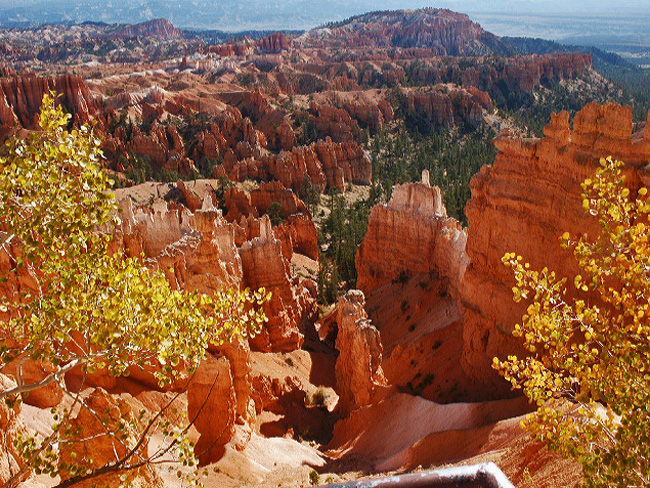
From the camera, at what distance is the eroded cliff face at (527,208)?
47.3ft

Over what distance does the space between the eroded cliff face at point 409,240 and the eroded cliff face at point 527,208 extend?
271 inches

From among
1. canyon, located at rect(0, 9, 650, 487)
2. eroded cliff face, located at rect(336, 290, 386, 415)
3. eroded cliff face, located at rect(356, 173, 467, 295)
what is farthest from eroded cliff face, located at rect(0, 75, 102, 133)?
eroded cliff face, located at rect(336, 290, 386, 415)

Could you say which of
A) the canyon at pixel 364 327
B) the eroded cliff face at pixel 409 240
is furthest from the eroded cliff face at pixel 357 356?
the eroded cliff face at pixel 409 240

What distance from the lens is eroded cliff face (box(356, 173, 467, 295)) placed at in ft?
89.9

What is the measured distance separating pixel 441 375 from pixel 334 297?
14.4 m

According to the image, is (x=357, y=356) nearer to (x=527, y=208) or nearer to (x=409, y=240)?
(x=527, y=208)

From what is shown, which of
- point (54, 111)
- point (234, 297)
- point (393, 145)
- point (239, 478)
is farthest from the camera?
point (393, 145)

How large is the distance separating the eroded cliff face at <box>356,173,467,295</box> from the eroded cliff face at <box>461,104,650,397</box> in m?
6.88

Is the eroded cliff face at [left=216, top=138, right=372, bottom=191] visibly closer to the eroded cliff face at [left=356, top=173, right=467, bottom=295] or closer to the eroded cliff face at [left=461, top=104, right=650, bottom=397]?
the eroded cliff face at [left=356, top=173, right=467, bottom=295]

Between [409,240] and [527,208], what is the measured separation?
13.2 m

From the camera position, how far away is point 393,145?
84.9m

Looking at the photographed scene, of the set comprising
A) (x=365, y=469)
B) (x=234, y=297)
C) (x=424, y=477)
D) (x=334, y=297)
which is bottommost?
(x=334, y=297)

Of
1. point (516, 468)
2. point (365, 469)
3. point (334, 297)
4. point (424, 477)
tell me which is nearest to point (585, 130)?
point (516, 468)

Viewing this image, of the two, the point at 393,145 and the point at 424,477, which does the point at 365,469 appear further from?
the point at 393,145
